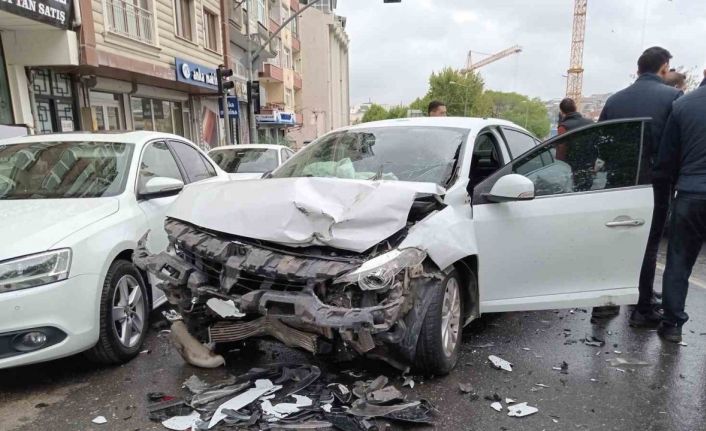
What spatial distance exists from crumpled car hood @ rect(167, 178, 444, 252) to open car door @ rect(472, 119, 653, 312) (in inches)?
23.7

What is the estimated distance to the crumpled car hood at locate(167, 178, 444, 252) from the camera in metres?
2.70

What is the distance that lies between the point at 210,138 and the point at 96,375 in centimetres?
1778

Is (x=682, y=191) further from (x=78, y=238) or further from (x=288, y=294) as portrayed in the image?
(x=78, y=238)

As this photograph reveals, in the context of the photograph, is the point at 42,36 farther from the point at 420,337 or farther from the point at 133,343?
the point at 420,337

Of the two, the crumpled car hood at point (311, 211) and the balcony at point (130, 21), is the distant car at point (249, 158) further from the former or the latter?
the crumpled car hood at point (311, 211)

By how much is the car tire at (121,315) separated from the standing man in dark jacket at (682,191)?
12.7 feet

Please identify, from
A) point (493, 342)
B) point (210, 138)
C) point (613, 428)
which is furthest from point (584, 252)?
point (210, 138)

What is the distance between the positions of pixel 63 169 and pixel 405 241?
2846mm


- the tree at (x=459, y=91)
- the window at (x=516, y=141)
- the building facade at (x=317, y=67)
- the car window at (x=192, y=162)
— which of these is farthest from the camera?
the tree at (x=459, y=91)

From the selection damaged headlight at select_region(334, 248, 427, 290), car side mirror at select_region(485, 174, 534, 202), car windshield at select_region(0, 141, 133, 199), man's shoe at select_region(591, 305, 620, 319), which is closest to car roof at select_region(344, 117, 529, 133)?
car side mirror at select_region(485, 174, 534, 202)

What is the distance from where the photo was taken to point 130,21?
12.3 metres

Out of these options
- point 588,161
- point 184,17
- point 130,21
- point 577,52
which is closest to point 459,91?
point 577,52

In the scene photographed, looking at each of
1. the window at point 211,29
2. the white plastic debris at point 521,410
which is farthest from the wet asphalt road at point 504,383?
the window at point 211,29

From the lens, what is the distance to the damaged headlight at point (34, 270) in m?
2.80
